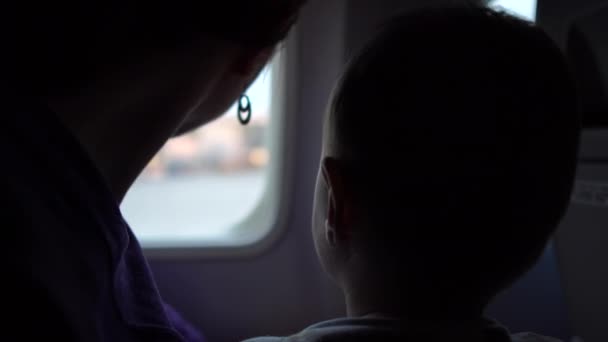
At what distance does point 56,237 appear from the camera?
534mm

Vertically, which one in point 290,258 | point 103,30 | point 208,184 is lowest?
point 290,258

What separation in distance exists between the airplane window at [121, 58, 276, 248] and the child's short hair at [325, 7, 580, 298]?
65 centimetres

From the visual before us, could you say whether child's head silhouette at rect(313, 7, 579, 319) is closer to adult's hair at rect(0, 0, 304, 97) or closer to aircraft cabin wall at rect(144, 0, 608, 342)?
adult's hair at rect(0, 0, 304, 97)

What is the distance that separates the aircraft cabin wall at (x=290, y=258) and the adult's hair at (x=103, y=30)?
0.61 meters

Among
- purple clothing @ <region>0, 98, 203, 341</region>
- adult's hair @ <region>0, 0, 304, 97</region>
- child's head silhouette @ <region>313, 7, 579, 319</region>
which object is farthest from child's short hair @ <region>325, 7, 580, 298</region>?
purple clothing @ <region>0, 98, 203, 341</region>

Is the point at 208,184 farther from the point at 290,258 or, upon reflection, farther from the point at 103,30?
the point at 103,30

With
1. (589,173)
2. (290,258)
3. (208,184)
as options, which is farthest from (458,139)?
(208,184)

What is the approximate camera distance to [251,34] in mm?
635

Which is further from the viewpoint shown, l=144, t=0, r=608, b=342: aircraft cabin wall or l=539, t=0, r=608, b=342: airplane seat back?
l=144, t=0, r=608, b=342: aircraft cabin wall

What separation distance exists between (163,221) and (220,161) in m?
0.20

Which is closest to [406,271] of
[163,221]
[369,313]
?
[369,313]

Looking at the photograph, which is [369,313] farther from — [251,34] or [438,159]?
[251,34]

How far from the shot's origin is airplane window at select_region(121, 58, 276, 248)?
131 cm

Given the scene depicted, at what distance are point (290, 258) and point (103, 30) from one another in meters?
0.81
